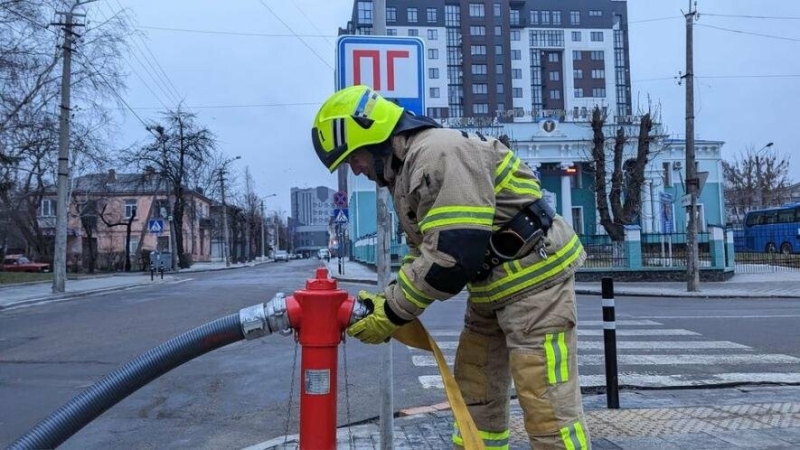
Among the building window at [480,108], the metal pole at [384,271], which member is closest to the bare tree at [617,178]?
the metal pole at [384,271]

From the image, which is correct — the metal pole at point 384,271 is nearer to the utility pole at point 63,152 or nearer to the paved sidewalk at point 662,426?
the paved sidewalk at point 662,426

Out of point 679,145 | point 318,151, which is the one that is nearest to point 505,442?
point 318,151

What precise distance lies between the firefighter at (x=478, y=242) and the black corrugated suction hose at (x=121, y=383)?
46 centimetres

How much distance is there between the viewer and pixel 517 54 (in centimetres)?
7844

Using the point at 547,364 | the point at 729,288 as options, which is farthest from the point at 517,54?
the point at 547,364

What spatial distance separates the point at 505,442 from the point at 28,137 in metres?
27.9

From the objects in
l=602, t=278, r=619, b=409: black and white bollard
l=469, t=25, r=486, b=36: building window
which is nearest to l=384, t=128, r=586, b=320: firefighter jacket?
l=602, t=278, r=619, b=409: black and white bollard

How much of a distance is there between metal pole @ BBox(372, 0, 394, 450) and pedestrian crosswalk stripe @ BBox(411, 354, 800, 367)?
343 cm

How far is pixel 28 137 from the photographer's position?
2536 centimetres

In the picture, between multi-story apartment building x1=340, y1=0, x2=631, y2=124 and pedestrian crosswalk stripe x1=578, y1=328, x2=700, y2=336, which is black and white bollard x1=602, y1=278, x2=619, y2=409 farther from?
multi-story apartment building x1=340, y1=0, x2=631, y2=124

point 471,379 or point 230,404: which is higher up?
point 471,379

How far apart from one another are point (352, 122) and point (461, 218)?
0.56 metres

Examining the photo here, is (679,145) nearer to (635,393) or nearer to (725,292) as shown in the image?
(725,292)

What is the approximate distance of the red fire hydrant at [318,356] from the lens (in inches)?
78.5
